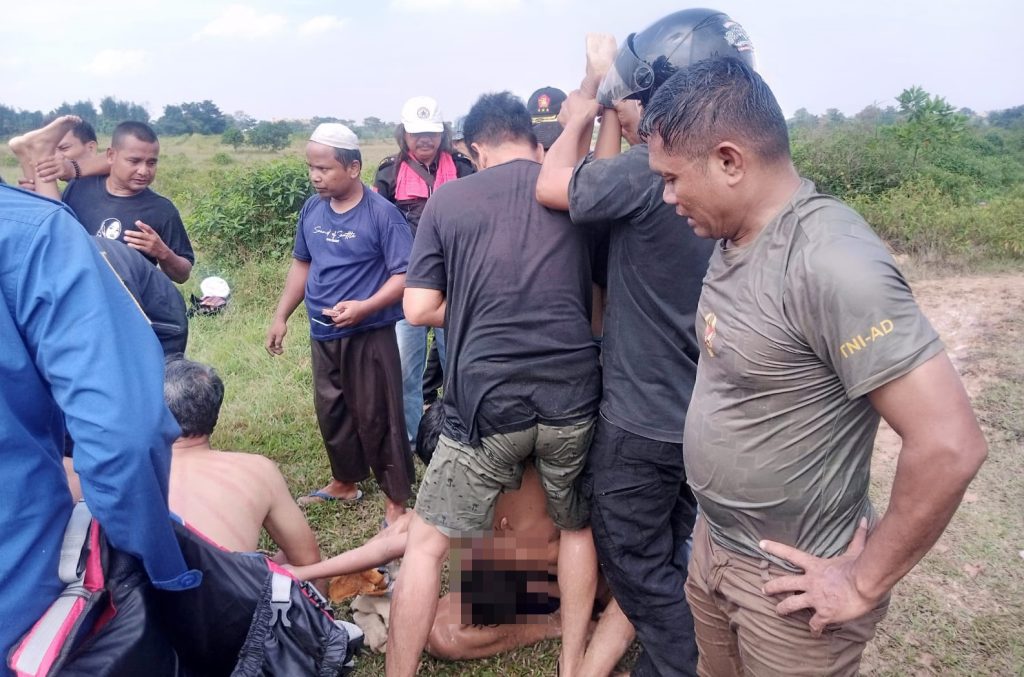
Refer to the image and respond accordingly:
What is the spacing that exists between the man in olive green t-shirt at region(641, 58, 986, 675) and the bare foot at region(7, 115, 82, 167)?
3019 mm

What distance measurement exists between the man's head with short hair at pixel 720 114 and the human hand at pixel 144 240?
2886 millimetres

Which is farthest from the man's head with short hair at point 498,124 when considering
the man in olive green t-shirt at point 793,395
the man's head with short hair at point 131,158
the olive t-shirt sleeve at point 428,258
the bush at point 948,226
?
the bush at point 948,226

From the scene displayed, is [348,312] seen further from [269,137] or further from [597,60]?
[269,137]

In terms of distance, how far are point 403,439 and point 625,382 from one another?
1685 mm

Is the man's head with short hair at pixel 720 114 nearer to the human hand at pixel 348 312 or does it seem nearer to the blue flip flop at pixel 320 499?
the human hand at pixel 348 312

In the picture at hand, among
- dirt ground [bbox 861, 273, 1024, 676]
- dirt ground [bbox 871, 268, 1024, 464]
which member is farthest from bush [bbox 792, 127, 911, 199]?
dirt ground [bbox 861, 273, 1024, 676]

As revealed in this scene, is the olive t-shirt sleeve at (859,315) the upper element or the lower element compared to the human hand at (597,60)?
lower

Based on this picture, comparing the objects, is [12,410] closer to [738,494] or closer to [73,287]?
[73,287]

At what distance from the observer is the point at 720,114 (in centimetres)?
150

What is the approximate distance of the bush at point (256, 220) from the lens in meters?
9.00

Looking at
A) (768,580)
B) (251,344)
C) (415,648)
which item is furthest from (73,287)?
(251,344)

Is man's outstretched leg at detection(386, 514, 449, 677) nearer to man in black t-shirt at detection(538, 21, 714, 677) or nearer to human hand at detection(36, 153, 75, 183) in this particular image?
man in black t-shirt at detection(538, 21, 714, 677)

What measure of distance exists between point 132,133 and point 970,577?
14.4 feet

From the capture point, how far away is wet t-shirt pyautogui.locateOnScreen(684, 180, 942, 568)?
1.27 metres
